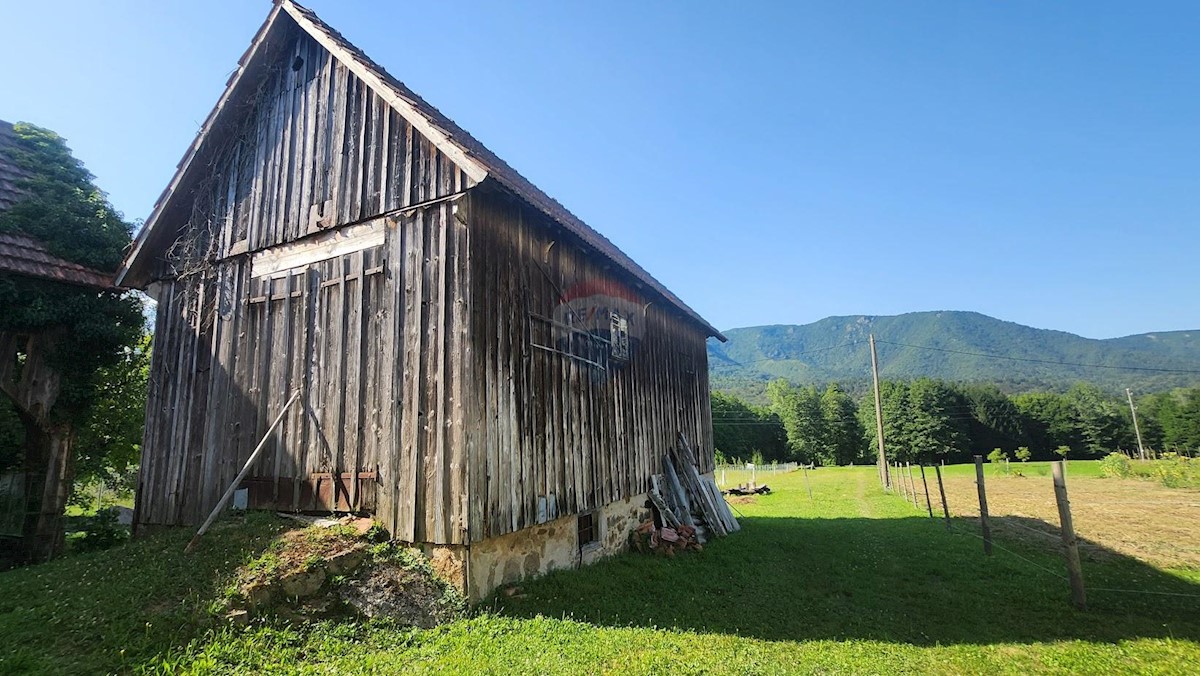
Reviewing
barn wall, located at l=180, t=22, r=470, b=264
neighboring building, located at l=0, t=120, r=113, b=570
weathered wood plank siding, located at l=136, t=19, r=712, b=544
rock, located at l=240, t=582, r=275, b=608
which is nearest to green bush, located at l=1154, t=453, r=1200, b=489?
weathered wood plank siding, located at l=136, t=19, r=712, b=544

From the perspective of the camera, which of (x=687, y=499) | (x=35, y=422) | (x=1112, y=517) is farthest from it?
(x=1112, y=517)

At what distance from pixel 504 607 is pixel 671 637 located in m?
2.12

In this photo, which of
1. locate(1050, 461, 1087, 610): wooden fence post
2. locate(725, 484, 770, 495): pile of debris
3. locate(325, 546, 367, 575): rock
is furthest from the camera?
locate(725, 484, 770, 495): pile of debris

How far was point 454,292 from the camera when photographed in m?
7.26

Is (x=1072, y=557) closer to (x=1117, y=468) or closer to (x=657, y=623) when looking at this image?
(x=657, y=623)

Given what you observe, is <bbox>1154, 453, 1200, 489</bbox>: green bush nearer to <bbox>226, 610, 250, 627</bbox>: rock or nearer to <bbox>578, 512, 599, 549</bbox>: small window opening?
<bbox>578, 512, 599, 549</bbox>: small window opening

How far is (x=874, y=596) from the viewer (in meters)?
8.56

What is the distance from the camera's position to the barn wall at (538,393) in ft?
24.0

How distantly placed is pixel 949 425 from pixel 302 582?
72.2 meters

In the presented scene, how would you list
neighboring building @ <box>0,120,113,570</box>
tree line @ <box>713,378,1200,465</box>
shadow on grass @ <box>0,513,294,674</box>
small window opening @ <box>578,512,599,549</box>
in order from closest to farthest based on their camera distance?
shadow on grass @ <box>0,513,294,674</box> → small window opening @ <box>578,512,599,549</box> → neighboring building @ <box>0,120,113,570</box> → tree line @ <box>713,378,1200,465</box>

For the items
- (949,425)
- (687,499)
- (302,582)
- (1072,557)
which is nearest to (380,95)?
(302,582)

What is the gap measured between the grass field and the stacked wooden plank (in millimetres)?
2563

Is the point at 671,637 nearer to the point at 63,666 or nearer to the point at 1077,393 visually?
the point at 63,666

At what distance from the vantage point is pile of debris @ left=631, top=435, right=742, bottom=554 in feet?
38.0
